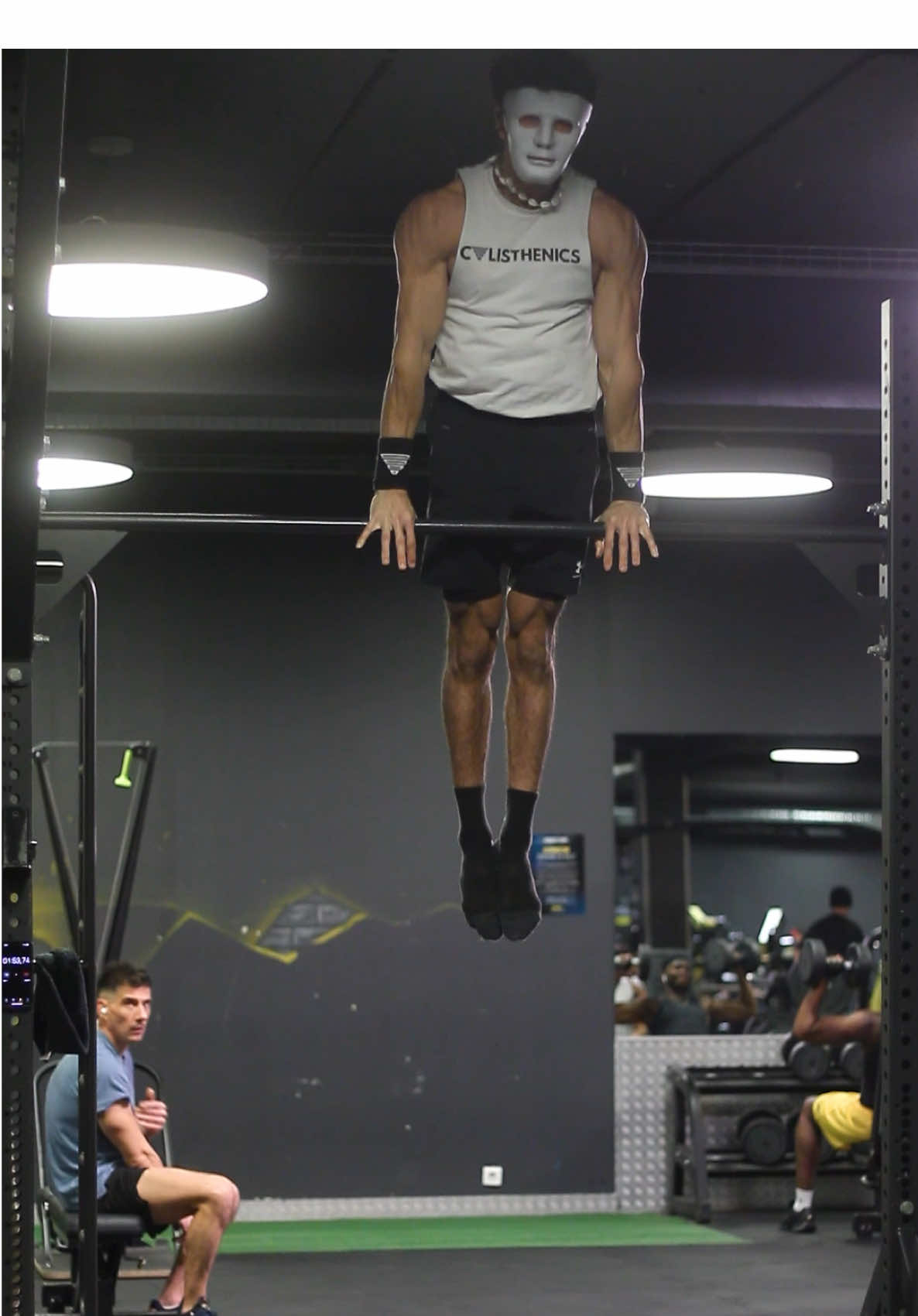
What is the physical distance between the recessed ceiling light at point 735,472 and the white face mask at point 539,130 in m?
1.88

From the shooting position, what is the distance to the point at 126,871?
315 inches

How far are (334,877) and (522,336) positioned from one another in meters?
5.51

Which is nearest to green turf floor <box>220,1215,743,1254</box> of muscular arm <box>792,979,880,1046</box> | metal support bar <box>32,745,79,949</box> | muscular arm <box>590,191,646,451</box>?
muscular arm <box>792,979,880,1046</box>

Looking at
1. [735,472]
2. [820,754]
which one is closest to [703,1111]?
[820,754]

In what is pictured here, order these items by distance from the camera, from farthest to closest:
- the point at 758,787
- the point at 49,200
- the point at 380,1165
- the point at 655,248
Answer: the point at 758,787 < the point at 380,1165 < the point at 655,248 < the point at 49,200

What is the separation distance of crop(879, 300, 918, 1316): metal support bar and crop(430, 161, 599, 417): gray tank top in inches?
26.4

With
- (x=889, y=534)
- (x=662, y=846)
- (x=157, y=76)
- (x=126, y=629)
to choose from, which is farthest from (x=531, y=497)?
(x=662, y=846)

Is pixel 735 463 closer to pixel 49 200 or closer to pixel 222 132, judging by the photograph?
pixel 222 132

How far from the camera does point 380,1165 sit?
917cm

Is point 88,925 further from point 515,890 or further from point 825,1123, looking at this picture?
point 825,1123

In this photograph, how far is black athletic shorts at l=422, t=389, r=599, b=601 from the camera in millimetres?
4031

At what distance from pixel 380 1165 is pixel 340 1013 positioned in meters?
0.70

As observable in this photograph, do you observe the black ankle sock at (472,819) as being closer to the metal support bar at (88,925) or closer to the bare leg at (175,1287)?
the metal support bar at (88,925)

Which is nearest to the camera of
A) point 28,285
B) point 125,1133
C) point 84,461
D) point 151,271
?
point 28,285
